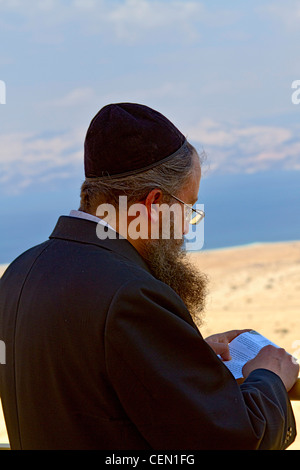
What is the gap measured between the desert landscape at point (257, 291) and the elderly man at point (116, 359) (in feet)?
12.7

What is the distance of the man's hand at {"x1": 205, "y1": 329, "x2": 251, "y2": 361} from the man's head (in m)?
0.23

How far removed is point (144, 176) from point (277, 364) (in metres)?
0.60

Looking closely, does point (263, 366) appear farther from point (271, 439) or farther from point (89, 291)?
point (89, 291)

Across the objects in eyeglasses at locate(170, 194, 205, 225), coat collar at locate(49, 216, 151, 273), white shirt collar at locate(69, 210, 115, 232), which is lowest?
coat collar at locate(49, 216, 151, 273)

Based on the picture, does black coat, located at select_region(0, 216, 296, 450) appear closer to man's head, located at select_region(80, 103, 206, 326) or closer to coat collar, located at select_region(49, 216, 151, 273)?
coat collar, located at select_region(49, 216, 151, 273)

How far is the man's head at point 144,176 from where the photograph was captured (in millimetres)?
1737

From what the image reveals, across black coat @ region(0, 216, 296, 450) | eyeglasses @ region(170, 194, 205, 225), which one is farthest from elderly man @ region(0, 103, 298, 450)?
eyeglasses @ region(170, 194, 205, 225)

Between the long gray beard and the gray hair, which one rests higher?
the gray hair

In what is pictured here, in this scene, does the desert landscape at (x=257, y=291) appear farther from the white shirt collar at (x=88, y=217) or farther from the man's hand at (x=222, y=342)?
the white shirt collar at (x=88, y=217)

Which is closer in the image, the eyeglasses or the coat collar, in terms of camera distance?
the coat collar

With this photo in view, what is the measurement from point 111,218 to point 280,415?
635mm

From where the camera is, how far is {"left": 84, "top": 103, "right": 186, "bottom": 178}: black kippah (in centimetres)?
177

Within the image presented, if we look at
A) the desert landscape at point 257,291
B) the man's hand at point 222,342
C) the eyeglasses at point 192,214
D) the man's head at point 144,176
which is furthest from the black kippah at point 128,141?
the desert landscape at point 257,291

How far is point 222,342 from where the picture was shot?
6.39 feet
